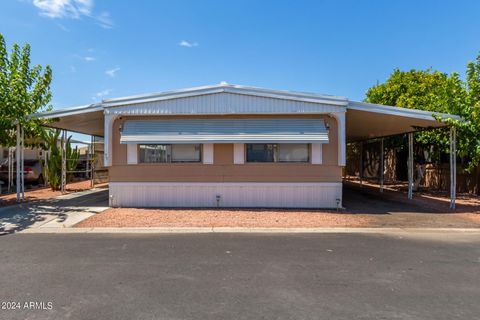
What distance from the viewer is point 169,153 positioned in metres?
10.8

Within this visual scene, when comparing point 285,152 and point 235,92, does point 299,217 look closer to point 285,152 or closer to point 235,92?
point 285,152

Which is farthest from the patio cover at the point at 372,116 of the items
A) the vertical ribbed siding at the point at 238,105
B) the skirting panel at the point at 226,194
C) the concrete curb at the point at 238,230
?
the concrete curb at the point at 238,230

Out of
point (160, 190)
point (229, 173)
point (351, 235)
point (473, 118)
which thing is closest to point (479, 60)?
point (473, 118)

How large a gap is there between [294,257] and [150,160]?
6602 millimetres

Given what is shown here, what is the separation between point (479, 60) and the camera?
10.9 meters

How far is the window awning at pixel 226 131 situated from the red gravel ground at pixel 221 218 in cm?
209

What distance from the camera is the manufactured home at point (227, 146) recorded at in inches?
405

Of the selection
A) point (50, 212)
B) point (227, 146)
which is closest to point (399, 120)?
point (227, 146)

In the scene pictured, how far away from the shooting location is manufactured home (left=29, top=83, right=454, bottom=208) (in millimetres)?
10297

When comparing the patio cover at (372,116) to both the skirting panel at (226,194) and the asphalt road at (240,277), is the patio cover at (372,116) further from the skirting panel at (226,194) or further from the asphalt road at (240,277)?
the asphalt road at (240,277)

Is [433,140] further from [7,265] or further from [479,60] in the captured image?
[7,265]

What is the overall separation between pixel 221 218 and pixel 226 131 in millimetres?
2766

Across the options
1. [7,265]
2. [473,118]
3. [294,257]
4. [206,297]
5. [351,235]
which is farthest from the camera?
[473,118]

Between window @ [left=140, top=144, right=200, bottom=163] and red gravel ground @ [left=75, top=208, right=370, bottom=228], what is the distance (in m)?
1.65
